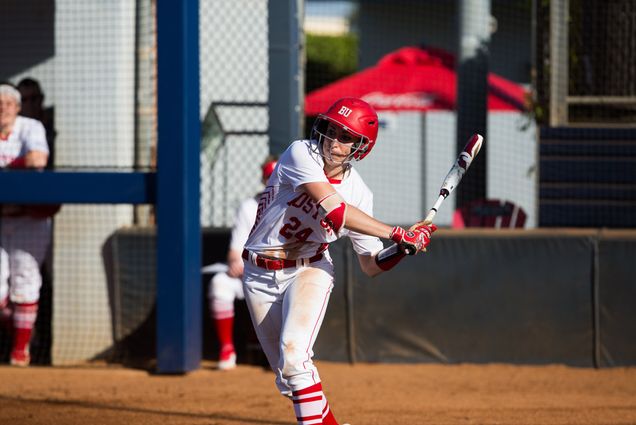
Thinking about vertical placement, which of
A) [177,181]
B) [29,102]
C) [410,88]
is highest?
[410,88]

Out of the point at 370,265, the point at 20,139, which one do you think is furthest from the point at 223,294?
the point at 370,265

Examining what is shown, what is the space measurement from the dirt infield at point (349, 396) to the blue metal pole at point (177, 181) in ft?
1.17

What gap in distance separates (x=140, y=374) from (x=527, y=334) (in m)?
2.96

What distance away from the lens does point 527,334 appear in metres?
7.36

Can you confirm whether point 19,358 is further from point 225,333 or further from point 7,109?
point 7,109

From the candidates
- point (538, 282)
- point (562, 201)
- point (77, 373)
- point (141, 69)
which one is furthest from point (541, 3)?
point (77, 373)

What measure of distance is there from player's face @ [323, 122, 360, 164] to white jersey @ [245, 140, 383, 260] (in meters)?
0.06

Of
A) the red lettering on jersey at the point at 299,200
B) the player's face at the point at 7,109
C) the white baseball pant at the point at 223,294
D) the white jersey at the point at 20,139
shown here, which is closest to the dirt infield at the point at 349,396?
the white baseball pant at the point at 223,294

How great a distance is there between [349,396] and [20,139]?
3.32m

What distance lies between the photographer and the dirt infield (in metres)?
5.74

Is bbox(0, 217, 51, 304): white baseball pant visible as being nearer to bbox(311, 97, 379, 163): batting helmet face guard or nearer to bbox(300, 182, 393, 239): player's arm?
bbox(311, 97, 379, 163): batting helmet face guard

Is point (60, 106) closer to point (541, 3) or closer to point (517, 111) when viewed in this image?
point (541, 3)

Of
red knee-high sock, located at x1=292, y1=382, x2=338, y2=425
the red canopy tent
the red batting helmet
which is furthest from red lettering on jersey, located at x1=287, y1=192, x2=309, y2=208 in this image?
the red canopy tent

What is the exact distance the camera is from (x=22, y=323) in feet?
24.9
